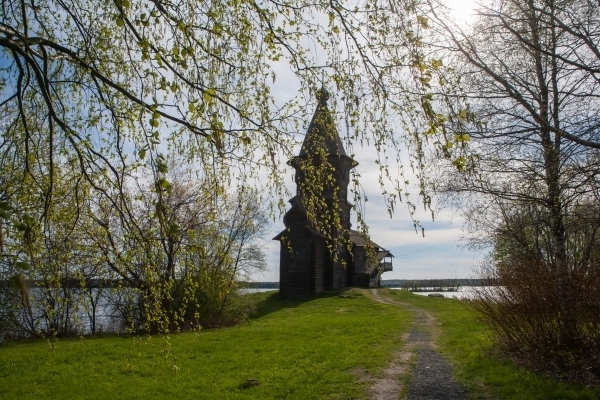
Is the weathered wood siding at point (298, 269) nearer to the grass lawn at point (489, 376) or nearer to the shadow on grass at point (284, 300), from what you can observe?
the shadow on grass at point (284, 300)

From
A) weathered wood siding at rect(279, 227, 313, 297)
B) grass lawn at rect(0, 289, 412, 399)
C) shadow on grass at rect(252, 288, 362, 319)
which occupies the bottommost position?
grass lawn at rect(0, 289, 412, 399)

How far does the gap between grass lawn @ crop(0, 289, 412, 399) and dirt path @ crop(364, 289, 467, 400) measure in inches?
12.9

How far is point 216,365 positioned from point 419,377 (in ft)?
16.7

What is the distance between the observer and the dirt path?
28.1 feet

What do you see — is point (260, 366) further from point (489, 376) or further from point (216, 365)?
point (489, 376)

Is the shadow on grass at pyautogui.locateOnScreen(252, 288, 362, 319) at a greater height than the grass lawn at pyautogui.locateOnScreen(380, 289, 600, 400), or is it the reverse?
the shadow on grass at pyautogui.locateOnScreen(252, 288, 362, 319)

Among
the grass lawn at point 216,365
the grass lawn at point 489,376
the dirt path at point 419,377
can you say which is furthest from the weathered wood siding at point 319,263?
the dirt path at point 419,377

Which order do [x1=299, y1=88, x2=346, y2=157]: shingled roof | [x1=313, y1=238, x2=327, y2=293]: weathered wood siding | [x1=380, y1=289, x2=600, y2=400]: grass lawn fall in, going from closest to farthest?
[x1=299, y1=88, x2=346, y2=157]: shingled roof
[x1=380, y1=289, x2=600, y2=400]: grass lawn
[x1=313, y1=238, x2=327, y2=293]: weathered wood siding

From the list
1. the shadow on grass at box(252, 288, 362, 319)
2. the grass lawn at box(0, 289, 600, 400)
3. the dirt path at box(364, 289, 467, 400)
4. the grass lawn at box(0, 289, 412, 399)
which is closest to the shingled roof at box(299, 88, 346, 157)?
the grass lawn at box(0, 289, 600, 400)

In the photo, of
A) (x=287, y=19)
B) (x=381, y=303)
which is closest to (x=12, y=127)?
(x=287, y=19)

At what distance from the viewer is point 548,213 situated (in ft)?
32.4

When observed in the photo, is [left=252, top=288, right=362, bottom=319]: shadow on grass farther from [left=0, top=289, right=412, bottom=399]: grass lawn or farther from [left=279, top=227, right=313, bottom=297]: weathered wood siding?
[left=0, top=289, right=412, bottom=399]: grass lawn

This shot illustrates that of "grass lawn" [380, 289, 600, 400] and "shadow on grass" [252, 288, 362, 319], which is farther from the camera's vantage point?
"shadow on grass" [252, 288, 362, 319]

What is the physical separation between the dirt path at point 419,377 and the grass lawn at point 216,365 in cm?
33
